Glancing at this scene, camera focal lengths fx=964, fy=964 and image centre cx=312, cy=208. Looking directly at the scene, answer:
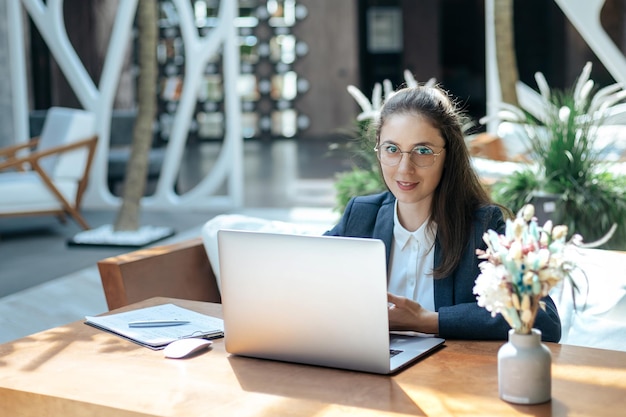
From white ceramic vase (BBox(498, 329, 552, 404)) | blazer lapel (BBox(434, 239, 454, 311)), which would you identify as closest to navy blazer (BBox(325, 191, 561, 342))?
blazer lapel (BBox(434, 239, 454, 311))

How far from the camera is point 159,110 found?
18125mm

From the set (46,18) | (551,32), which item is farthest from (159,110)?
(46,18)

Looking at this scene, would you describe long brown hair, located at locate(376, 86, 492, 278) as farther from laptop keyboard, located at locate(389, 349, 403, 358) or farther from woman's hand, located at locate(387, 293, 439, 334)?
laptop keyboard, located at locate(389, 349, 403, 358)

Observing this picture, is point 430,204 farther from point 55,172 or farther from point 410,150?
point 55,172

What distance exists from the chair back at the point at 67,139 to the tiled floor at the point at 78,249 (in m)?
0.55

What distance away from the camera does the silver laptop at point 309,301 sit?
1957 mm

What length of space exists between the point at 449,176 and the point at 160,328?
2.80 ft

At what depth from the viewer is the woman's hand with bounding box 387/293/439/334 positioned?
89.6 inches

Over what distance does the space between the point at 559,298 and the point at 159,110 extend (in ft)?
51.2

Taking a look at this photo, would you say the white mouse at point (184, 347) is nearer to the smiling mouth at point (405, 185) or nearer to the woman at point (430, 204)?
the woman at point (430, 204)

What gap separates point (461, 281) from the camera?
248 cm

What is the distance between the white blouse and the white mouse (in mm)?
590

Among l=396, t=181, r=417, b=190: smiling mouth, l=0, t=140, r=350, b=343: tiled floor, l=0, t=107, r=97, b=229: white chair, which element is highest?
l=396, t=181, r=417, b=190: smiling mouth

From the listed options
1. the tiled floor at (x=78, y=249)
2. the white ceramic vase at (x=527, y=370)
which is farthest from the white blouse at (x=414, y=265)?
the tiled floor at (x=78, y=249)
